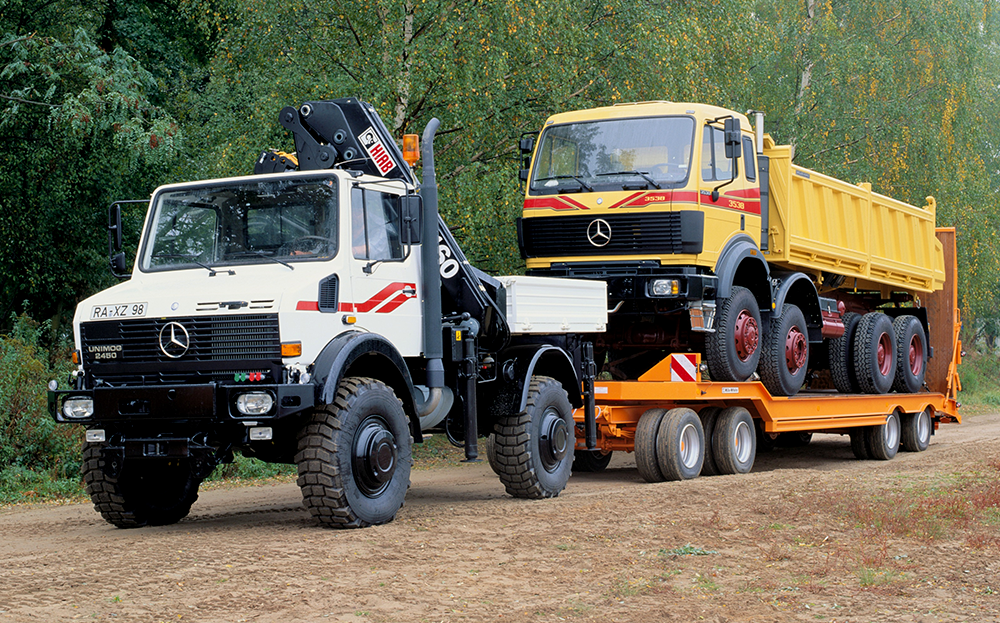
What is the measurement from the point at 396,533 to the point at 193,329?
2194mm

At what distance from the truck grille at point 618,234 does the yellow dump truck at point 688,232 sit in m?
0.01

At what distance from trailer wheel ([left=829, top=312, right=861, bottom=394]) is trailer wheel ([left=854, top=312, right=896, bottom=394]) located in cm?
10

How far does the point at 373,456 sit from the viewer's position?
9.37 metres

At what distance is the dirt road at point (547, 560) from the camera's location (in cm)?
662

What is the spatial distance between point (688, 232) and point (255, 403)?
5.79 metres

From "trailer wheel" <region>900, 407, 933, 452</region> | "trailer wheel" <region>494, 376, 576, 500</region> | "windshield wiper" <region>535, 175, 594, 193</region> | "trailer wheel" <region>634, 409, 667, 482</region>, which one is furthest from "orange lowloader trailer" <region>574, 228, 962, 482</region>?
"windshield wiper" <region>535, 175, 594, 193</region>

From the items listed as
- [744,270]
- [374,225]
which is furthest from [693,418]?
[374,225]

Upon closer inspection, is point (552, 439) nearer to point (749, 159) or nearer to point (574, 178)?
point (574, 178)

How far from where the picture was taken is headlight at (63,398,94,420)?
9.20m

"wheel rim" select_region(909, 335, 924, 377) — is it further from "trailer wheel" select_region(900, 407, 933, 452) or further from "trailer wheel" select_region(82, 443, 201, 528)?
"trailer wheel" select_region(82, 443, 201, 528)

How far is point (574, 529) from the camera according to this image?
916 cm

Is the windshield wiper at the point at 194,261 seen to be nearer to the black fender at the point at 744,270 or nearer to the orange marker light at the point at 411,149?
the orange marker light at the point at 411,149

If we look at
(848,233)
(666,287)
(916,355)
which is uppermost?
(848,233)

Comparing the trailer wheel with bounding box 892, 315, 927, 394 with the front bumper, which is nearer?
the front bumper
